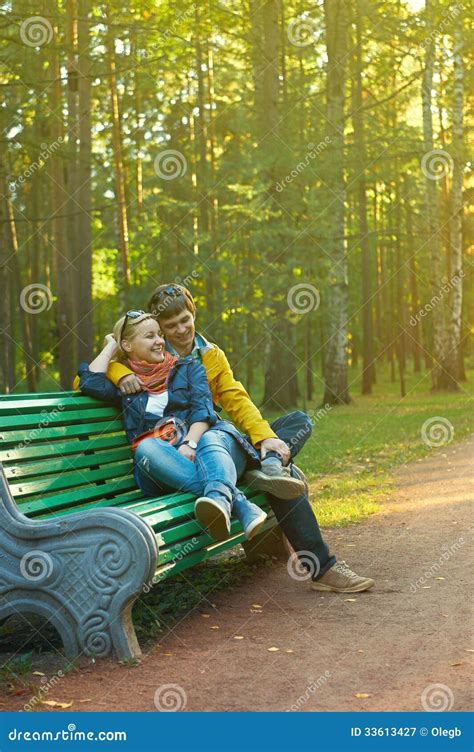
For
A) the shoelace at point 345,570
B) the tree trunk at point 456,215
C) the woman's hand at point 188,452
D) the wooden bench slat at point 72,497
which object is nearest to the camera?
the wooden bench slat at point 72,497

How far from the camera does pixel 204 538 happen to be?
5.53 m

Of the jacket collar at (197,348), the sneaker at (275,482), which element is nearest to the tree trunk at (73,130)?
the jacket collar at (197,348)

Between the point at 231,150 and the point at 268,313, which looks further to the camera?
the point at 231,150

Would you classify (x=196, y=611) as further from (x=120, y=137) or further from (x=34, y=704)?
(x=120, y=137)

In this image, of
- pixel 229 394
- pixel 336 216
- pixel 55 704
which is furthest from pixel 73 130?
pixel 55 704

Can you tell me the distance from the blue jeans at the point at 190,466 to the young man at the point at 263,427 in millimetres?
431

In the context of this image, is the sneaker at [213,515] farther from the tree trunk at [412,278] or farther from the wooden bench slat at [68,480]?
the tree trunk at [412,278]

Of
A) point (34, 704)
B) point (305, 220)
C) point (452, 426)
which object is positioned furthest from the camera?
point (305, 220)

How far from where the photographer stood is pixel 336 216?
982 inches

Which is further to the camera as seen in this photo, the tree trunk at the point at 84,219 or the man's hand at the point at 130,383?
the tree trunk at the point at 84,219

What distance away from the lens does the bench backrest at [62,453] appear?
17.5 ft

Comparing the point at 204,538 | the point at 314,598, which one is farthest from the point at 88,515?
the point at 314,598

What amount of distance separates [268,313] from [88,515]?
742 inches

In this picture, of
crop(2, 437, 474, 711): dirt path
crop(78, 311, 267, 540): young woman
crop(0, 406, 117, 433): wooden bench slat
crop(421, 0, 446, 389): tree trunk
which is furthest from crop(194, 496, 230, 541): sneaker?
crop(421, 0, 446, 389): tree trunk
